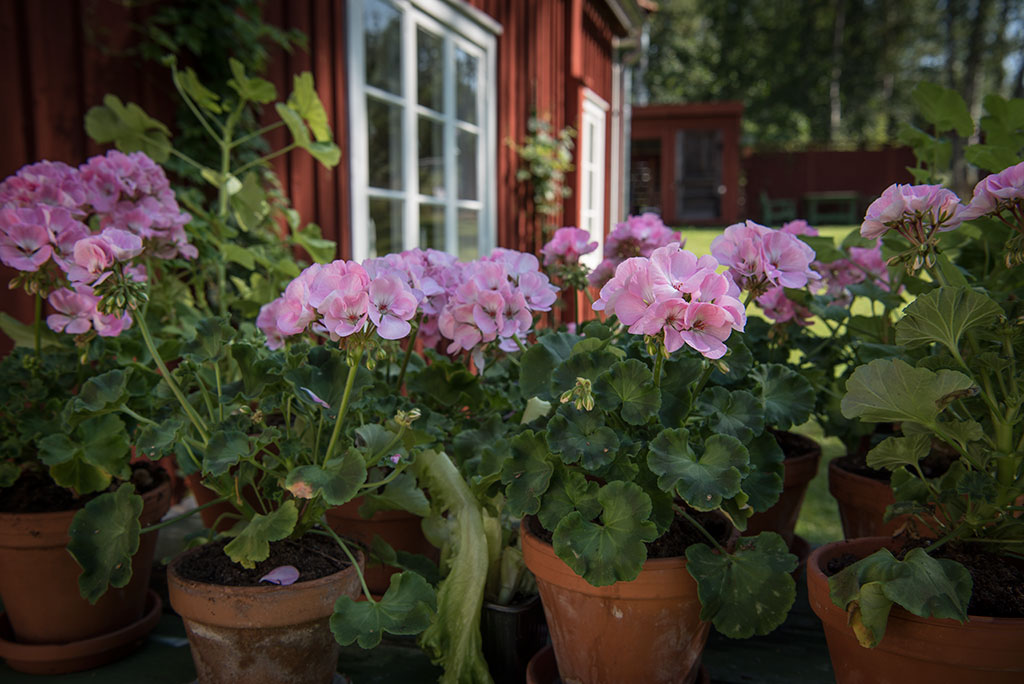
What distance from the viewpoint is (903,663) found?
98 centimetres

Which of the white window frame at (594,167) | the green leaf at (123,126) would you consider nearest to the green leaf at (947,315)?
the green leaf at (123,126)

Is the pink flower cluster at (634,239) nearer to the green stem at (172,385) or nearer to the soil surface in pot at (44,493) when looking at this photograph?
the green stem at (172,385)

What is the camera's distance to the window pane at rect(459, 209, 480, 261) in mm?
4195

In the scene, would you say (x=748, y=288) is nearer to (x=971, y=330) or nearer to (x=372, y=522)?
(x=971, y=330)

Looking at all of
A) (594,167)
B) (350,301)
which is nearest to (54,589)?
(350,301)

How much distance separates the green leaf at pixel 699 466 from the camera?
979 mm

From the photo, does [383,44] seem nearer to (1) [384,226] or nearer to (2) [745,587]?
(1) [384,226]

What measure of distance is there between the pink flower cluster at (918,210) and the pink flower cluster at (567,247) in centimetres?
58

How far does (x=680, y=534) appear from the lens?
117cm

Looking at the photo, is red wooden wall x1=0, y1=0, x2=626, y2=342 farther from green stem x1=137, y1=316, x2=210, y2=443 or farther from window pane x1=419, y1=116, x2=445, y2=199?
green stem x1=137, y1=316, x2=210, y2=443

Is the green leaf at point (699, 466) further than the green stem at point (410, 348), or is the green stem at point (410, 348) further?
the green stem at point (410, 348)

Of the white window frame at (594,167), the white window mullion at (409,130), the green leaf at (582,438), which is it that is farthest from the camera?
the white window frame at (594,167)

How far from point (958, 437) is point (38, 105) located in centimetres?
212

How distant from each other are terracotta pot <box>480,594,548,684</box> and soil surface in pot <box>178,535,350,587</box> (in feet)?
0.84
